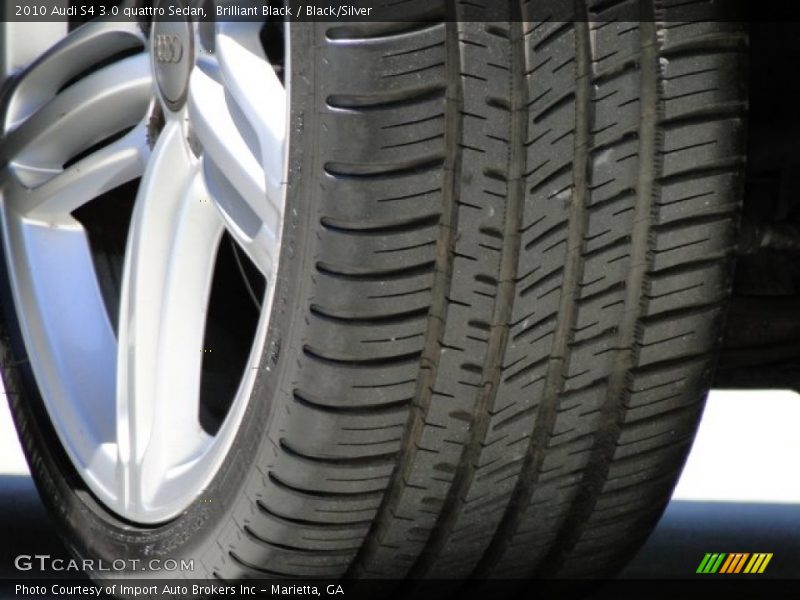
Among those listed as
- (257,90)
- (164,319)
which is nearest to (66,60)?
(164,319)

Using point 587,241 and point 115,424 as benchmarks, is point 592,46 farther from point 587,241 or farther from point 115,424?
point 115,424

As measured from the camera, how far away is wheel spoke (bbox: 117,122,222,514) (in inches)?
76.4

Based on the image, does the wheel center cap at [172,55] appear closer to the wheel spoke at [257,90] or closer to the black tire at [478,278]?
the wheel spoke at [257,90]

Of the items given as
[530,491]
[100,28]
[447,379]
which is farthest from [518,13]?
[100,28]

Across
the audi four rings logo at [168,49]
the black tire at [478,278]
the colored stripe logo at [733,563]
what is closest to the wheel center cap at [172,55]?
the audi four rings logo at [168,49]

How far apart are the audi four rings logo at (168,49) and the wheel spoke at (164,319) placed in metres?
0.09

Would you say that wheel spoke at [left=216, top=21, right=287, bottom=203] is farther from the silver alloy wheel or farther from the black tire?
the black tire

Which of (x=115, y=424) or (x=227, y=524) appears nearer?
(x=227, y=524)

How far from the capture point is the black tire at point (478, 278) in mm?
1410

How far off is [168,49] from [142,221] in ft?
0.78

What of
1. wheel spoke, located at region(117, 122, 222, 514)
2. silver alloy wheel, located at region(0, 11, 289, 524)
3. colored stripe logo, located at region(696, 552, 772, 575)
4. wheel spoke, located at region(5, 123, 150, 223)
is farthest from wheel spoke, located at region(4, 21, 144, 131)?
colored stripe logo, located at region(696, 552, 772, 575)

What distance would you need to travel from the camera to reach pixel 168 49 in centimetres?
194

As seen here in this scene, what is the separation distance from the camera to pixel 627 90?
1.47 m

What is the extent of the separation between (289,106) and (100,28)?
0.93m
